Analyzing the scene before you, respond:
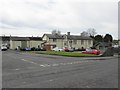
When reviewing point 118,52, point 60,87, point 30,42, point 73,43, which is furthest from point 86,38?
point 60,87

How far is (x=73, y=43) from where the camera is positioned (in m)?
92.8

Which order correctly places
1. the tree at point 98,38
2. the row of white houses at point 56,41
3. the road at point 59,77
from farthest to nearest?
the tree at point 98,38 → the row of white houses at point 56,41 → the road at point 59,77

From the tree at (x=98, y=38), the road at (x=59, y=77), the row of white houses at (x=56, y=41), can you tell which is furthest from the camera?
the tree at (x=98, y=38)

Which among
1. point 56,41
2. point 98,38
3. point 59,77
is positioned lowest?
point 59,77

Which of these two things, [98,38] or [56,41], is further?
[98,38]

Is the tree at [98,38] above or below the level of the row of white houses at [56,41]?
above

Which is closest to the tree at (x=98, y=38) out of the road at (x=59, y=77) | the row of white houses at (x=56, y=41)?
the row of white houses at (x=56, y=41)

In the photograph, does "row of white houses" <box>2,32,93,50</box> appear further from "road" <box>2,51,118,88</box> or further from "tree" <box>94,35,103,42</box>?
"road" <box>2,51,118,88</box>

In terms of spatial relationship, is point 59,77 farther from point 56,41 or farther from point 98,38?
point 98,38

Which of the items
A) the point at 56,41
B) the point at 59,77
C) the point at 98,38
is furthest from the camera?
the point at 98,38

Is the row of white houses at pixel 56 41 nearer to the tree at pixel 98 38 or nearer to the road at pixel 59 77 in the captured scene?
the tree at pixel 98 38

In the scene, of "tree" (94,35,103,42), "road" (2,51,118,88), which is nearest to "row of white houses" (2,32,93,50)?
"tree" (94,35,103,42)

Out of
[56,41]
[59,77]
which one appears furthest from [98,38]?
[59,77]

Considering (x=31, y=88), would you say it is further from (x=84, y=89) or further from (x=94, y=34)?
(x=94, y=34)
